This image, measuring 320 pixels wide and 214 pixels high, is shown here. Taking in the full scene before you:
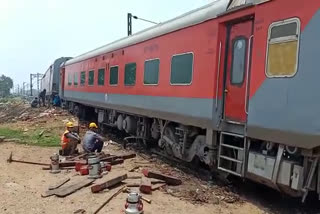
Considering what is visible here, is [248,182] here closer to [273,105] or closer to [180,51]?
[273,105]

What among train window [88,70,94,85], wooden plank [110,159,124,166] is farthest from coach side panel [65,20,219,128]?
train window [88,70,94,85]

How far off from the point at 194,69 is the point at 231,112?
1.63m

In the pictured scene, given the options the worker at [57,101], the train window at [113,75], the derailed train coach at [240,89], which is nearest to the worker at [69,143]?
the derailed train coach at [240,89]

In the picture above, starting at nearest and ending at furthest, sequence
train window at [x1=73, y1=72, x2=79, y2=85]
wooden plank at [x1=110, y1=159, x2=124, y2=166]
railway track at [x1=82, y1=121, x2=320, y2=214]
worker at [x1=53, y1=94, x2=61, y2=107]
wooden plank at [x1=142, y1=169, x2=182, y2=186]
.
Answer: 1. railway track at [x1=82, y1=121, x2=320, y2=214]
2. wooden plank at [x1=142, y1=169, x2=182, y2=186]
3. wooden plank at [x1=110, y1=159, x2=124, y2=166]
4. train window at [x1=73, y1=72, x2=79, y2=85]
5. worker at [x1=53, y1=94, x2=61, y2=107]

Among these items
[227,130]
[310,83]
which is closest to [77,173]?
[227,130]

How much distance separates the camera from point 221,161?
7.95 meters

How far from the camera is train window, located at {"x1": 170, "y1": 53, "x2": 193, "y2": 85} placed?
921 cm

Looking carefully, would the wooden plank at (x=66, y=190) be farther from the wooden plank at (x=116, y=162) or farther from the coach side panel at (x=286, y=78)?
the coach side panel at (x=286, y=78)

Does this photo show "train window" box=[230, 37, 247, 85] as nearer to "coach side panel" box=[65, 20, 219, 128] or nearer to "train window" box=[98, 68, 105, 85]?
"coach side panel" box=[65, 20, 219, 128]

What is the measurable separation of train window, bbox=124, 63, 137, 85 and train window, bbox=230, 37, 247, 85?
18.4 feet

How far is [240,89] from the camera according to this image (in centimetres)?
751

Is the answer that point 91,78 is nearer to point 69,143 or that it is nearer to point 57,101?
point 69,143

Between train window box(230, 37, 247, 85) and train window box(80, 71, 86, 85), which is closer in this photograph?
train window box(230, 37, 247, 85)

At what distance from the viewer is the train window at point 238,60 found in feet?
24.7
